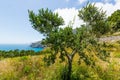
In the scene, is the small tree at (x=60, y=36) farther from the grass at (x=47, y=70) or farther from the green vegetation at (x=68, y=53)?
the grass at (x=47, y=70)

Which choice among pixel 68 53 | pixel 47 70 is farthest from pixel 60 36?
pixel 47 70

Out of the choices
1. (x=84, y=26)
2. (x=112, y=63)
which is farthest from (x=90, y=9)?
(x=112, y=63)

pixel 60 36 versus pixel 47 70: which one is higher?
pixel 60 36

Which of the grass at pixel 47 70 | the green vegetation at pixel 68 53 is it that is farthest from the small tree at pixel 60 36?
the grass at pixel 47 70

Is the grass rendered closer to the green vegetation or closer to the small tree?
the green vegetation

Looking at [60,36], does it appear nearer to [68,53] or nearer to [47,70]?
[68,53]

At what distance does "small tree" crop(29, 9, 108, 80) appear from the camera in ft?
67.8

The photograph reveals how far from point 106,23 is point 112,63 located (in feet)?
14.6

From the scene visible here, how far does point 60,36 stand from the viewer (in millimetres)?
20656

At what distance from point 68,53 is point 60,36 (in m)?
2.14

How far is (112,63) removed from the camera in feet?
80.5

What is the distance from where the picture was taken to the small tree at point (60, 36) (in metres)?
20.7

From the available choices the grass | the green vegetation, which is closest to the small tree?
Result: the green vegetation

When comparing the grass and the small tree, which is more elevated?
the small tree
